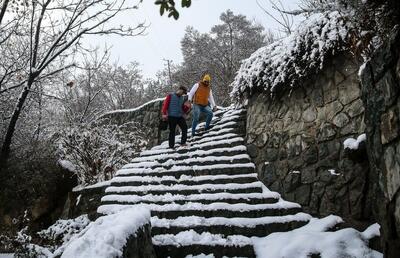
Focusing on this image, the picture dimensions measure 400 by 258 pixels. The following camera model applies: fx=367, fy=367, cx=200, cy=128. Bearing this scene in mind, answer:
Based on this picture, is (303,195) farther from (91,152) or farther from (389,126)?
(91,152)

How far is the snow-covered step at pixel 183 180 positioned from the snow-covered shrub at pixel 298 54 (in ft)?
5.31

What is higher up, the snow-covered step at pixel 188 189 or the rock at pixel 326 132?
the rock at pixel 326 132

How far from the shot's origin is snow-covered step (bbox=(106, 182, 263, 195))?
6.15 metres

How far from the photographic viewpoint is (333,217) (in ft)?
16.1

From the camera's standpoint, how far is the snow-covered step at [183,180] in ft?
21.0

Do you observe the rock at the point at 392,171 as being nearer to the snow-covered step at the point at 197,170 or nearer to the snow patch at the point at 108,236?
the snow patch at the point at 108,236

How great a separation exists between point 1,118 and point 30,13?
3348mm

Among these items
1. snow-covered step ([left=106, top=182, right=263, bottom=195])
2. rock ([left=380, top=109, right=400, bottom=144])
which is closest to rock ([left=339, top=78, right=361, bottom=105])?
rock ([left=380, top=109, right=400, bottom=144])

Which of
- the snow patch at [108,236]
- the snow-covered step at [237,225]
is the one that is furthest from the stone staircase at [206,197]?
the snow patch at [108,236]

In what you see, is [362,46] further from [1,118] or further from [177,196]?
[1,118]

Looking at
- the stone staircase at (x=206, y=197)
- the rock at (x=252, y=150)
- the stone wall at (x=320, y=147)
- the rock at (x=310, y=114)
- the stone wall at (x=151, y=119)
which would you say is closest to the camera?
the stone wall at (x=320, y=147)

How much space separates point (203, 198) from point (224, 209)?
20.7 inches

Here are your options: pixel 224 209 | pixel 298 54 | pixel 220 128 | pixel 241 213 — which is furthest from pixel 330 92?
pixel 220 128

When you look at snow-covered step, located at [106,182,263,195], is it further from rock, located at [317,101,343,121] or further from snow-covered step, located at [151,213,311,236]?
rock, located at [317,101,343,121]
